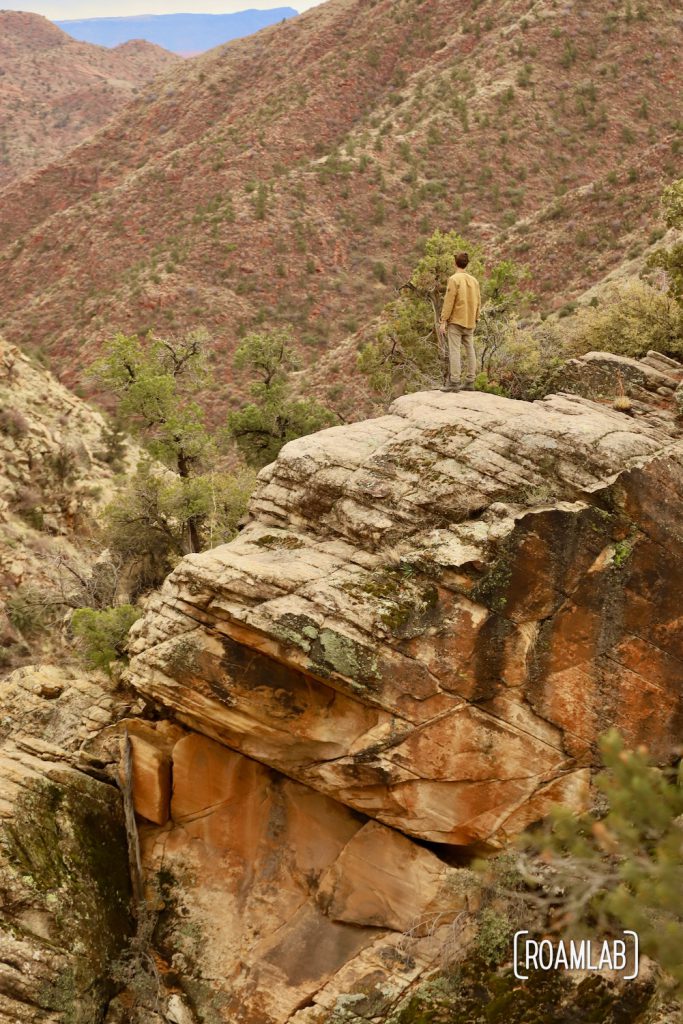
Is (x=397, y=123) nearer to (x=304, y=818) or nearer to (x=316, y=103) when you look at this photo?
(x=316, y=103)

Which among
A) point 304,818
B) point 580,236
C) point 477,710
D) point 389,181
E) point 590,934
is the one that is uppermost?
point 389,181

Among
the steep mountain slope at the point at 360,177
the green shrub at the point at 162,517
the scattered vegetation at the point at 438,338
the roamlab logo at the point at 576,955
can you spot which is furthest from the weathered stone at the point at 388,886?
the steep mountain slope at the point at 360,177

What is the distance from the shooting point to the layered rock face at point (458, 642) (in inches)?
392

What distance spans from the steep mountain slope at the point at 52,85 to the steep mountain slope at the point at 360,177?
31.7 metres

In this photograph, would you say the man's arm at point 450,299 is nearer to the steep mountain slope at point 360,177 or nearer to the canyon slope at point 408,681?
the canyon slope at point 408,681

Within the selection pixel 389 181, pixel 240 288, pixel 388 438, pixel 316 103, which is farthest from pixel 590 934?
pixel 316 103

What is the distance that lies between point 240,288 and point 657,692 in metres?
36.1

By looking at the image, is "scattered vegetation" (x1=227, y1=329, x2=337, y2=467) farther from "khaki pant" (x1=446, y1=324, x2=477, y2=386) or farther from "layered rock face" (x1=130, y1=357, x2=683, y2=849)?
A: "layered rock face" (x1=130, y1=357, x2=683, y2=849)

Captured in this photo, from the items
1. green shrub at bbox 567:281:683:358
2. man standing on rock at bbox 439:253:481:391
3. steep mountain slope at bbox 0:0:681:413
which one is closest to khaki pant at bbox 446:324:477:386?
man standing on rock at bbox 439:253:481:391

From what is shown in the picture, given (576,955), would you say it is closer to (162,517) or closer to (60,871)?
(60,871)

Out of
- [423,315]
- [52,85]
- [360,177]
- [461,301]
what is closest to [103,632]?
[461,301]

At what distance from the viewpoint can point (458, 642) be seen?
32.7 feet

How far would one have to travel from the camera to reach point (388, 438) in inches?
459

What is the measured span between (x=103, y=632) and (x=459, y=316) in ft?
23.0
